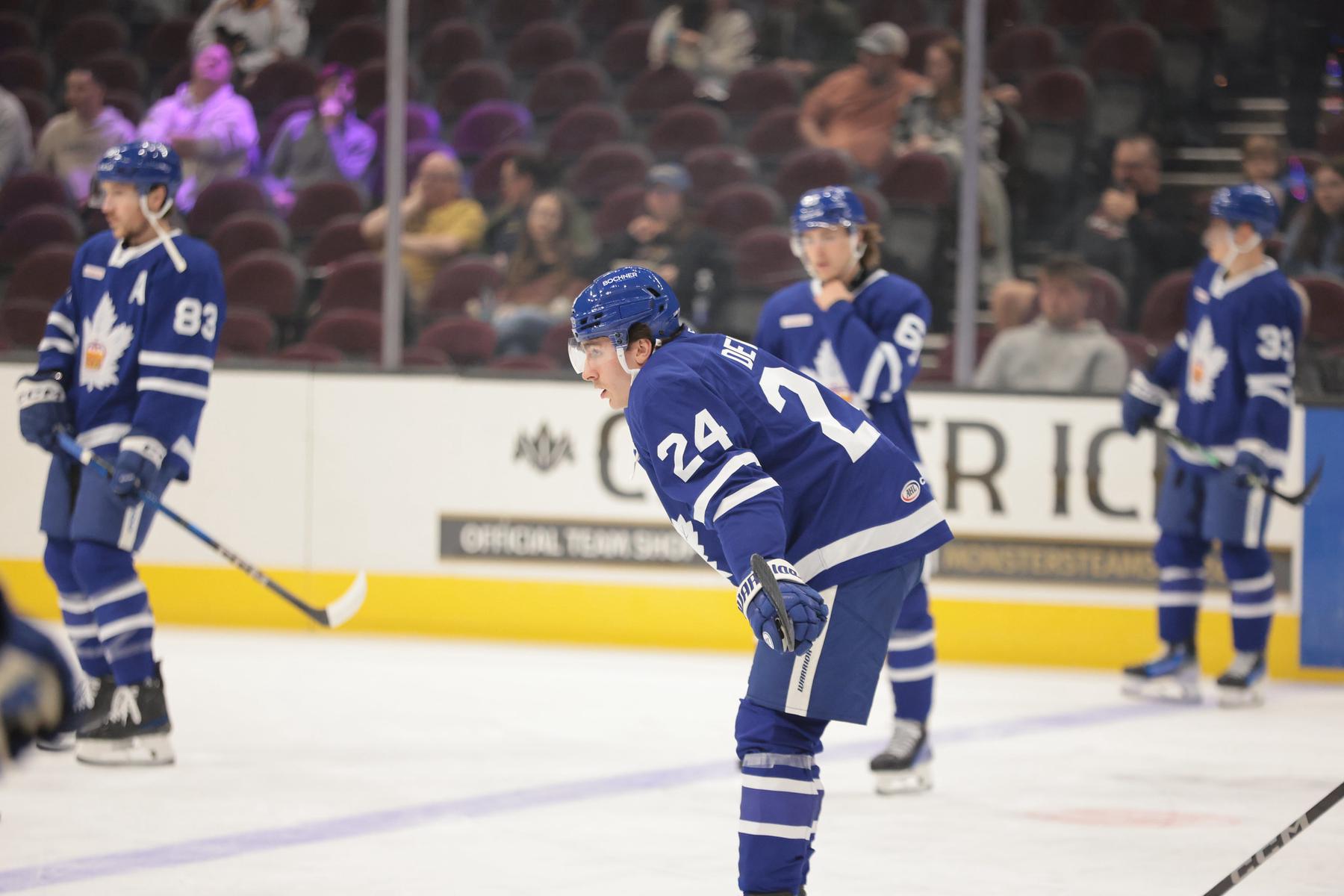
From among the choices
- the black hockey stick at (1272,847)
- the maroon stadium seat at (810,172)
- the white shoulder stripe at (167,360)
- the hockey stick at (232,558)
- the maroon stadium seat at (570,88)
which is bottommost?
the black hockey stick at (1272,847)

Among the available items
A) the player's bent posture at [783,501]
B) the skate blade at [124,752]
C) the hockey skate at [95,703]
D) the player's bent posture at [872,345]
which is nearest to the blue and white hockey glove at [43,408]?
the hockey skate at [95,703]

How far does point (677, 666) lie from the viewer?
6137mm

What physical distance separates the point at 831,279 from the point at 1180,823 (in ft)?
4.82

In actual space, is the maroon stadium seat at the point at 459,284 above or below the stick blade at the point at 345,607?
above

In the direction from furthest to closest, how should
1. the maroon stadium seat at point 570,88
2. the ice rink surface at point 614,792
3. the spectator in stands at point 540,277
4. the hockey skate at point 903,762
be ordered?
the maroon stadium seat at point 570,88
the spectator in stands at point 540,277
the hockey skate at point 903,762
the ice rink surface at point 614,792

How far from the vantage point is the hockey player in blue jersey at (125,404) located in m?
4.37

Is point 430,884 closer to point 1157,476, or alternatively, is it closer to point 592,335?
point 592,335

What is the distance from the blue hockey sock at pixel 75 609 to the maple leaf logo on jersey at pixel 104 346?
412 millimetres

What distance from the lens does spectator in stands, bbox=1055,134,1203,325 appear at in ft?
21.2

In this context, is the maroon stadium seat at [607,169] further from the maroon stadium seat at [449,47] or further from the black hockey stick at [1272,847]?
the black hockey stick at [1272,847]

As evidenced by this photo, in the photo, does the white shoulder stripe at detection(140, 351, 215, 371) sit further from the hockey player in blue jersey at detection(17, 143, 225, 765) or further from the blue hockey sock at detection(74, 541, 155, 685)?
the blue hockey sock at detection(74, 541, 155, 685)

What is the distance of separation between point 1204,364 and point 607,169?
2667 millimetres

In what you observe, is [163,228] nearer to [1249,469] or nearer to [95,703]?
[95,703]

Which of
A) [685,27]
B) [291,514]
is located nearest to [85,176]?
[291,514]
